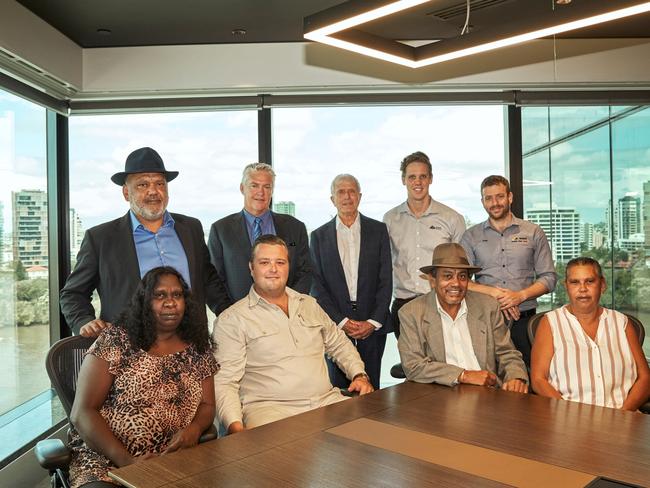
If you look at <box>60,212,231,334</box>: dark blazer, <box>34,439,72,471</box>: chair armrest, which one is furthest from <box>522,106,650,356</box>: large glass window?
<box>34,439,72,471</box>: chair armrest

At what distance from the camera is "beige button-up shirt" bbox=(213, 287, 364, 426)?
112 inches

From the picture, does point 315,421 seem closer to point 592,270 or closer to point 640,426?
point 640,426

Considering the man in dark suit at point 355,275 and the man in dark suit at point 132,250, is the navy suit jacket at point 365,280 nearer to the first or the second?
the man in dark suit at point 355,275

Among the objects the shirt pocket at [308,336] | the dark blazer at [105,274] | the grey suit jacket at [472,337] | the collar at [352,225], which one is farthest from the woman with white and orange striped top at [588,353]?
the dark blazer at [105,274]

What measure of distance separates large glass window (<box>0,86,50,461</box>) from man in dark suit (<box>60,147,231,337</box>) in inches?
57.9

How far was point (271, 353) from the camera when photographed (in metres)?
2.88

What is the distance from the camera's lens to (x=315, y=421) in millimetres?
2188

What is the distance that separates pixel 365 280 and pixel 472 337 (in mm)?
1124

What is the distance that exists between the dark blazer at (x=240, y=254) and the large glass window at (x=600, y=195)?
226 centimetres

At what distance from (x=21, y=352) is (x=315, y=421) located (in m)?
3.28

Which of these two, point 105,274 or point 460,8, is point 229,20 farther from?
point 105,274

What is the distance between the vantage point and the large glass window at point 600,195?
5203 millimetres

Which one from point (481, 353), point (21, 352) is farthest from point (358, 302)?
point (21, 352)

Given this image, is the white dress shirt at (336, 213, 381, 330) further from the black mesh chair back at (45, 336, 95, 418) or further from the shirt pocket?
the black mesh chair back at (45, 336, 95, 418)
